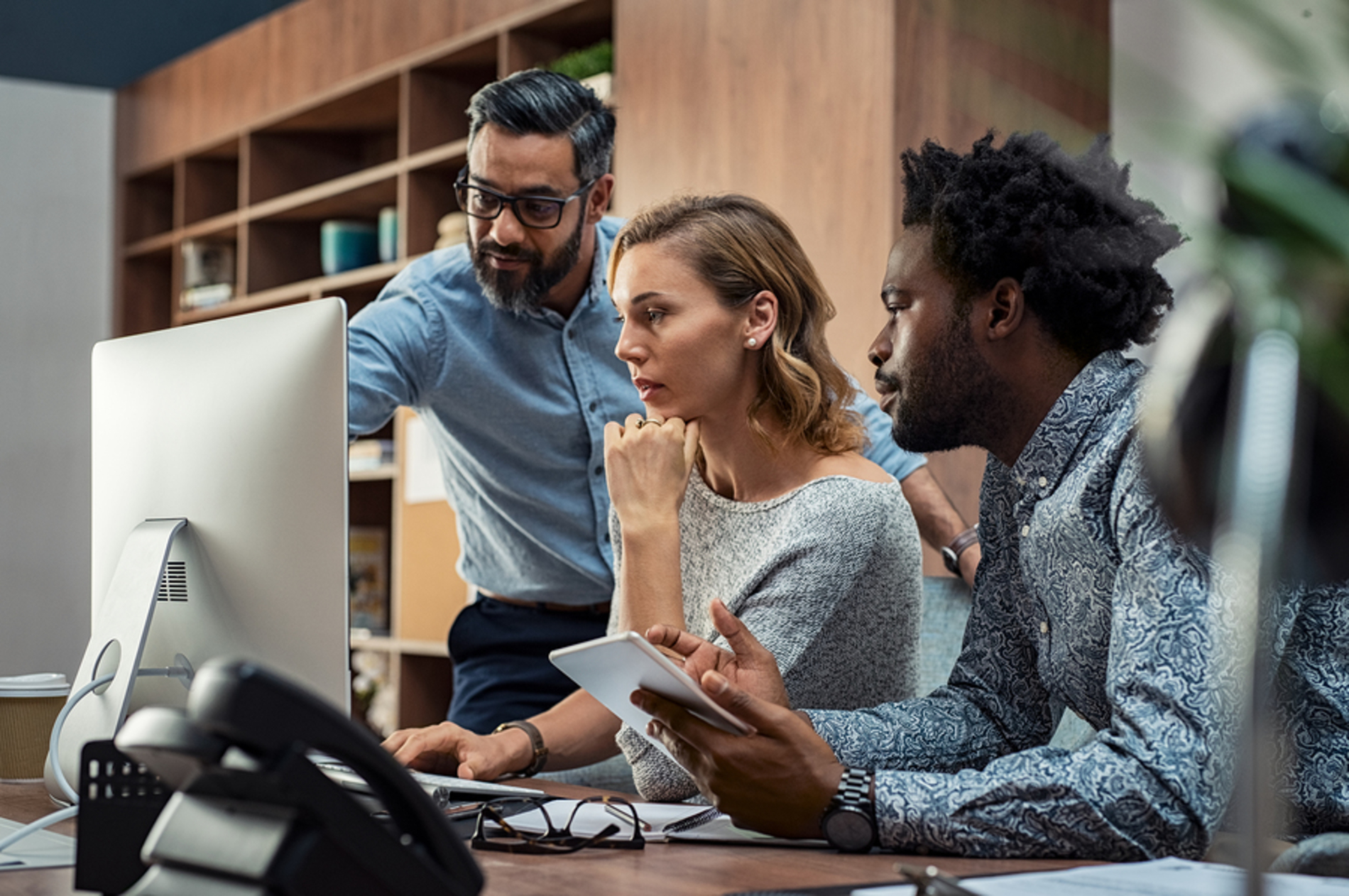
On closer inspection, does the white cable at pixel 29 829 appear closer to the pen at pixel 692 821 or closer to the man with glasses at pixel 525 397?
the pen at pixel 692 821

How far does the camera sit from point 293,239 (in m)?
4.86

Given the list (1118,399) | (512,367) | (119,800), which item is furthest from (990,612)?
(512,367)

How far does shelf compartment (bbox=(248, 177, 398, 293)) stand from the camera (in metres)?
4.61

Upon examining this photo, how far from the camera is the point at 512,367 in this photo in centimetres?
228

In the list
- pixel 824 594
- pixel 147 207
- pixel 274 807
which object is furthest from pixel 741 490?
pixel 147 207

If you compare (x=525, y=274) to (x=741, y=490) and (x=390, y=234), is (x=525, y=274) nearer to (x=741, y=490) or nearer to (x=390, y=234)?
(x=741, y=490)

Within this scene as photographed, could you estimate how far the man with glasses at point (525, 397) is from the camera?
216cm

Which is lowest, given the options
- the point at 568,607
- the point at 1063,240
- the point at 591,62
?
the point at 568,607

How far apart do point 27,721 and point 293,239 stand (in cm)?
348

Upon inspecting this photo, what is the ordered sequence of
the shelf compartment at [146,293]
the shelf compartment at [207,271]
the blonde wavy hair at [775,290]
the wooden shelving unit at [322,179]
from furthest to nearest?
the shelf compartment at [146,293] → the shelf compartment at [207,271] → the wooden shelving unit at [322,179] → the blonde wavy hair at [775,290]

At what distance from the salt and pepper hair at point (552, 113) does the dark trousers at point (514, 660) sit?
28.3 inches

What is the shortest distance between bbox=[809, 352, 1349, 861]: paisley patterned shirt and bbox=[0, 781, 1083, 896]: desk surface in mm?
46

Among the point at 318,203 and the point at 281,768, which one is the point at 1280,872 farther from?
the point at 318,203

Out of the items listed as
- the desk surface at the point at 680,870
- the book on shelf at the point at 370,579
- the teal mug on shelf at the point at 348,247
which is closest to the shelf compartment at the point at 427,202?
the teal mug on shelf at the point at 348,247
